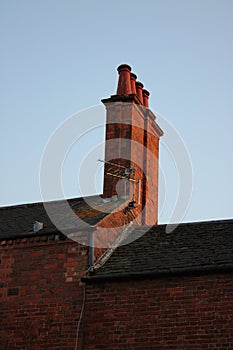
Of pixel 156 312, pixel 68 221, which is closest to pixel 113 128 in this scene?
pixel 68 221

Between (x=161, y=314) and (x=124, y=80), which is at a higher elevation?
(x=124, y=80)

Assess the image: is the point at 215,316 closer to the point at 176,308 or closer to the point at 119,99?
the point at 176,308

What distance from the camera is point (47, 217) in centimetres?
2006

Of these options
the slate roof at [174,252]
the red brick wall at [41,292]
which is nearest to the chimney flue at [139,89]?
the slate roof at [174,252]

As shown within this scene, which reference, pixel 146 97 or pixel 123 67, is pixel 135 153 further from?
pixel 123 67

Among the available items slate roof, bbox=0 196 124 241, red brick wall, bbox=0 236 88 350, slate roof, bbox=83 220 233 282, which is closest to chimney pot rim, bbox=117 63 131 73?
slate roof, bbox=0 196 124 241

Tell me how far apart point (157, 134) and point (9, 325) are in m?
9.65

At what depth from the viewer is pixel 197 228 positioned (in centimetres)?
1889

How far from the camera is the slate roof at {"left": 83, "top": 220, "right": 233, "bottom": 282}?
16.0 meters

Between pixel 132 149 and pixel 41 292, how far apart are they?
21.2ft

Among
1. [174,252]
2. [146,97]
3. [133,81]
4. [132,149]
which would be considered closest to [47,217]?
[132,149]

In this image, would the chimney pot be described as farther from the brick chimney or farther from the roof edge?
the roof edge

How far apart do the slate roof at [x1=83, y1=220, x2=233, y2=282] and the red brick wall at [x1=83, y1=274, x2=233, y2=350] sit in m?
0.24

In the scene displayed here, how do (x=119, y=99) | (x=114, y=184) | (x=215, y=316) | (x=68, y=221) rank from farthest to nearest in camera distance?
(x=119, y=99) < (x=114, y=184) < (x=68, y=221) < (x=215, y=316)
